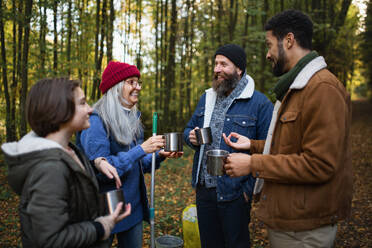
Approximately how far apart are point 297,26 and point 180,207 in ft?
20.4

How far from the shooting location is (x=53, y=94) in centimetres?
166

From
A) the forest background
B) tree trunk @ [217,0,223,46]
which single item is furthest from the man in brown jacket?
tree trunk @ [217,0,223,46]

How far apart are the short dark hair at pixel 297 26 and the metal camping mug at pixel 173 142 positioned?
1.39 metres

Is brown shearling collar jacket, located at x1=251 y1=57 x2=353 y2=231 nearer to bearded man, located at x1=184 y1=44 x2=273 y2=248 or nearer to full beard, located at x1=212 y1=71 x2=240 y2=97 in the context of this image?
bearded man, located at x1=184 y1=44 x2=273 y2=248

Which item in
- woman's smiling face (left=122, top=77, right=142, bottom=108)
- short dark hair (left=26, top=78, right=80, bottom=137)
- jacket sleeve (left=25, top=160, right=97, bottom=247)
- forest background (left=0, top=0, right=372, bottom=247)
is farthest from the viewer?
forest background (left=0, top=0, right=372, bottom=247)

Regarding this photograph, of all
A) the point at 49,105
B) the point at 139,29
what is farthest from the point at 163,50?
the point at 49,105

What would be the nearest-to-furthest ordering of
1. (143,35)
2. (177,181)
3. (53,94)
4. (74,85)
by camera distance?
(53,94) → (74,85) → (177,181) → (143,35)

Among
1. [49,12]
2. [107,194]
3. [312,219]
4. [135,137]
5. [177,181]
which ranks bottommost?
[177,181]

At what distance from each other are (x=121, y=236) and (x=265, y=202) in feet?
5.20

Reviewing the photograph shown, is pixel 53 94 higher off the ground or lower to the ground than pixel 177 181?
higher

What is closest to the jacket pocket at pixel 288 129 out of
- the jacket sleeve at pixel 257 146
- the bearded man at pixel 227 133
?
the jacket sleeve at pixel 257 146

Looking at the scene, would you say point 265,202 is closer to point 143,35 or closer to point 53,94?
point 53,94

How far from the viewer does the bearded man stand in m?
2.95

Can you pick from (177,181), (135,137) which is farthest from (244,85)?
Result: (177,181)
